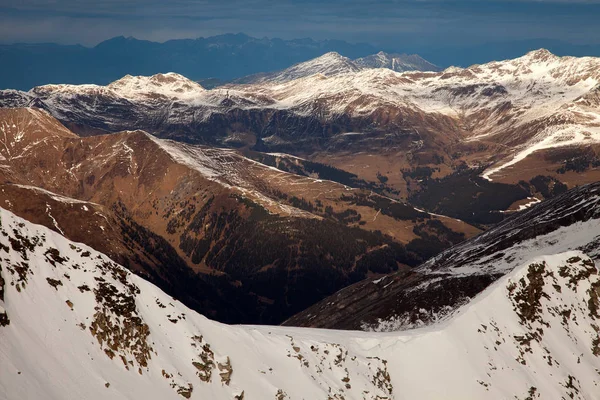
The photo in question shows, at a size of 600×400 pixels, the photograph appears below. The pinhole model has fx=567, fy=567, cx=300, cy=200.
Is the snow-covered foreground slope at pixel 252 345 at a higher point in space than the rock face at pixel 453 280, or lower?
higher

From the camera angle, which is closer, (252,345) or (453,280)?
(252,345)

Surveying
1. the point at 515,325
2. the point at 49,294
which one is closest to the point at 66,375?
the point at 49,294

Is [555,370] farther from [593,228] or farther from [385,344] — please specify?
[593,228]

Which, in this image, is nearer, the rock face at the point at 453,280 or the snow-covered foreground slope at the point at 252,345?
the snow-covered foreground slope at the point at 252,345

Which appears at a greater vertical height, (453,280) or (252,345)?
(252,345)
